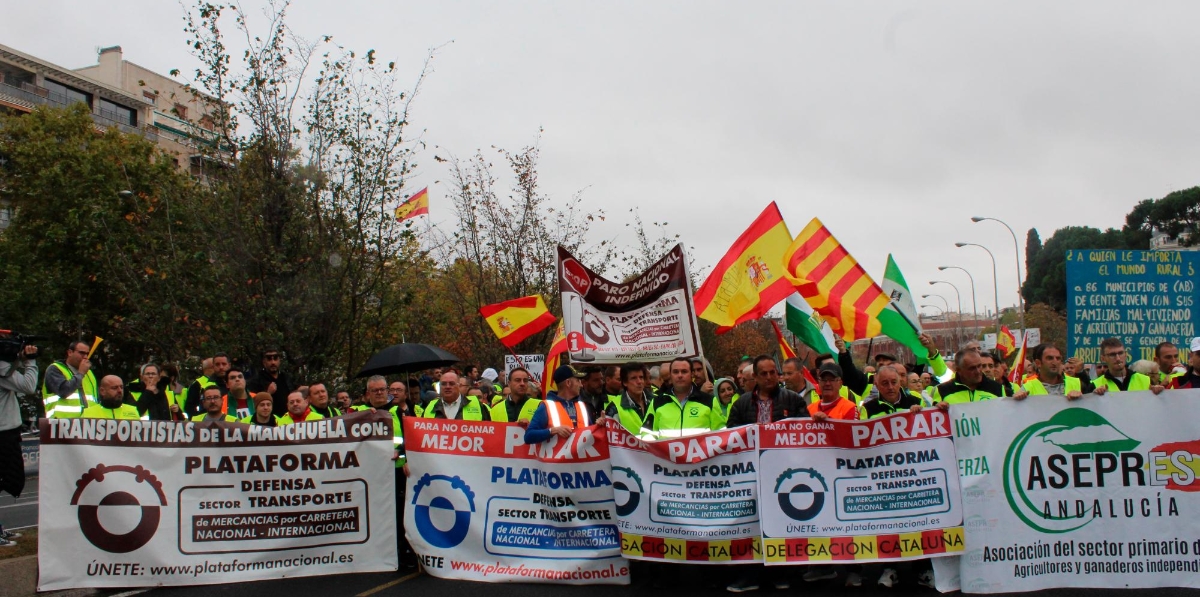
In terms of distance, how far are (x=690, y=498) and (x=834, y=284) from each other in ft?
11.6

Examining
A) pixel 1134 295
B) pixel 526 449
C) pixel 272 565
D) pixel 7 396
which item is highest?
pixel 1134 295

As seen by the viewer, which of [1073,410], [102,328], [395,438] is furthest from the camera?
[102,328]

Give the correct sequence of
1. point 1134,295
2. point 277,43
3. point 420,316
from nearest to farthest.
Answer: point 1134,295 → point 277,43 → point 420,316

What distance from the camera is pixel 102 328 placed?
3188 centimetres

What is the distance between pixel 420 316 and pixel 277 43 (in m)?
8.05

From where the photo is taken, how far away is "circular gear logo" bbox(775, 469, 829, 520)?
6438 mm

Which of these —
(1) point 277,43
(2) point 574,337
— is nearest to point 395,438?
(2) point 574,337

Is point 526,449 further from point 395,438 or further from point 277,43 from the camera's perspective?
point 277,43

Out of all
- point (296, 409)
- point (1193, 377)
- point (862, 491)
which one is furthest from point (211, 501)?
point (1193, 377)

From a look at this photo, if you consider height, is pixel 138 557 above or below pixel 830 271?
below

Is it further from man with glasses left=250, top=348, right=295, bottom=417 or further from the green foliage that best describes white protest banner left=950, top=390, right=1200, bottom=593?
the green foliage

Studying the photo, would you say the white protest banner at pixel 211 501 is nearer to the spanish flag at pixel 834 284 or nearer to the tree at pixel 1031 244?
the spanish flag at pixel 834 284

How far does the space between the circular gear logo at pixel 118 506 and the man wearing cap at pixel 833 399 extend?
5061mm

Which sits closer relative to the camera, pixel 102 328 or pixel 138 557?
pixel 138 557
